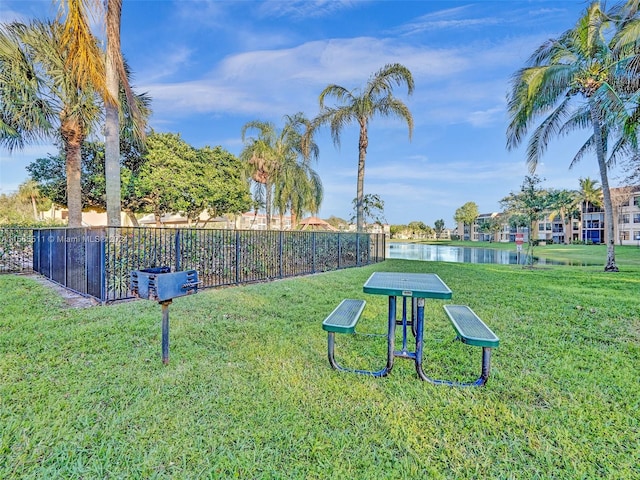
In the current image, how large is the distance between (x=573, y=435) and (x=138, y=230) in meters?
6.55

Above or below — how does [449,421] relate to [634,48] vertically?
below

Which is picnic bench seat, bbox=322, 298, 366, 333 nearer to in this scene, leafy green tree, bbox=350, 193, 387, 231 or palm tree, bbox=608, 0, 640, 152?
palm tree, bbox=608, 0, 640, 152

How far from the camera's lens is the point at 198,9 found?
8.44 meters

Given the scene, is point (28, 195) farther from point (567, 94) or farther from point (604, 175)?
point (604, 175)

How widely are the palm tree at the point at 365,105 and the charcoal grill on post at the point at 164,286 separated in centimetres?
1118

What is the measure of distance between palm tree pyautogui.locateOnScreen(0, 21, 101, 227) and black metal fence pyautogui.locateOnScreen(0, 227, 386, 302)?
2.27m

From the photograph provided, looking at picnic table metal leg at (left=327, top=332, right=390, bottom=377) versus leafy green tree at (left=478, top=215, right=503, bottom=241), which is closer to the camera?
picnic table metal leg at (left=327, top=332, right=390, bottom=377)

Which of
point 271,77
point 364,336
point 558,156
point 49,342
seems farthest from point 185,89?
point 558,156

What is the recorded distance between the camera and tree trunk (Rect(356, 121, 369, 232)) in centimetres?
1287

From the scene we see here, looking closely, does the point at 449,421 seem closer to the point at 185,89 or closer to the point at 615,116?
the point at 615,116

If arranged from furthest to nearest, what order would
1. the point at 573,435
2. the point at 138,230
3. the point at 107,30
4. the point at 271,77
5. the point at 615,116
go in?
the point at 271,77
the point at 107,30
the point at 138,230
the point at 615,116
the point at 573,435

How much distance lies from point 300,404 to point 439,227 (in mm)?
84435

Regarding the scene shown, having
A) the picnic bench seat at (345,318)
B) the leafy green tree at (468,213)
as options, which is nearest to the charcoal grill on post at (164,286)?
the picnic bench seat at (345,318)

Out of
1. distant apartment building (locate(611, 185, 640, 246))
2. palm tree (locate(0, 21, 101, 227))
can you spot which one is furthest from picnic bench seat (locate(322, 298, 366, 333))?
distant apartment building (locate(611, 185, 640, 246))
